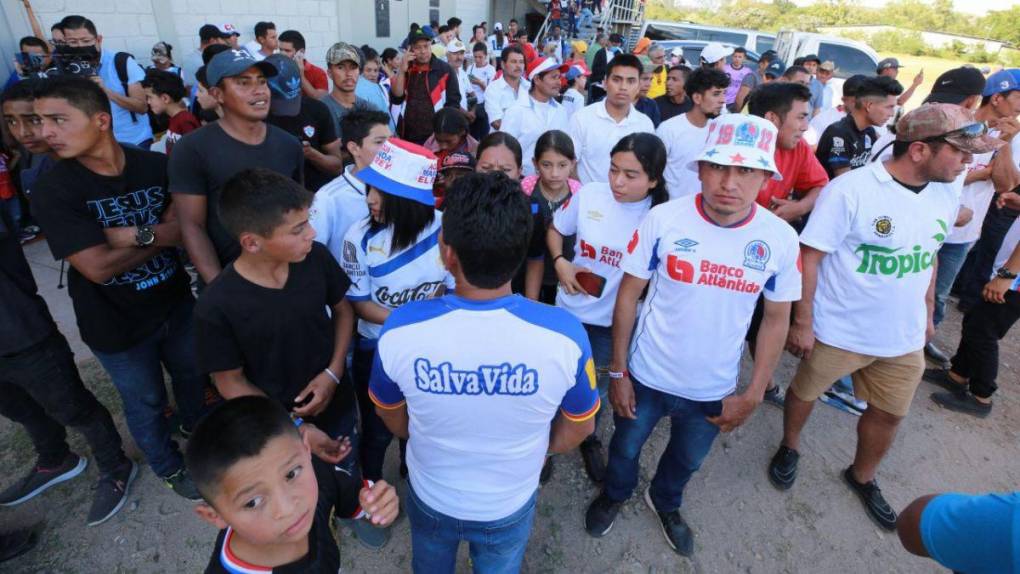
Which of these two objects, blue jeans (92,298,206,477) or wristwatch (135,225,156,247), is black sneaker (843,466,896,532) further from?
wristwatch (135,225,156,247)

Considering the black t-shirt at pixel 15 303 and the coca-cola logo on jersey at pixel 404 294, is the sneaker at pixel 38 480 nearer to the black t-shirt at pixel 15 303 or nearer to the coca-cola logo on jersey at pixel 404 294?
the black t-shirt at pixel 15 303

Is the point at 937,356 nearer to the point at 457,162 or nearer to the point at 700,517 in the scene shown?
the point at 700,517

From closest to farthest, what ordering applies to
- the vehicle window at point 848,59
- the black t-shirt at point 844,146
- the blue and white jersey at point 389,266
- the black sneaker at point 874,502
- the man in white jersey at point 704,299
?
the man in white jersey at point 704,299 < the blue and white jersey at point 389,266 < the black sneaker at point 874,502 < the black t-shirt at point 844,146 < the vehicle window at point 848,59

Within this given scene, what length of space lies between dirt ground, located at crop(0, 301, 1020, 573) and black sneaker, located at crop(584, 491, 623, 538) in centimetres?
5

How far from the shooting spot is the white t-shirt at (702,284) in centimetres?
200

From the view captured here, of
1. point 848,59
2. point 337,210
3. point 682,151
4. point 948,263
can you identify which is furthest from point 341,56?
point 848,59

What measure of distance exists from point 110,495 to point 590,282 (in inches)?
105

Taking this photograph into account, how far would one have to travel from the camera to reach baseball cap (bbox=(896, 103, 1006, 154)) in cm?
217

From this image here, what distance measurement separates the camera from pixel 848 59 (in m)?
11.1

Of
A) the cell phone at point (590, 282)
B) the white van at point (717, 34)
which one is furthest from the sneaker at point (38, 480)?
the white van at point (717, 34)

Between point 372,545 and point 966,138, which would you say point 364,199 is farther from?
point 966,138

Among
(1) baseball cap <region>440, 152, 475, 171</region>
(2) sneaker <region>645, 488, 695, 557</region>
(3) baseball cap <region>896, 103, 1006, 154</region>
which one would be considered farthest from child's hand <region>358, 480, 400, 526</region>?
(3) baseball cap <region>896, 103, 1006, 154</region>

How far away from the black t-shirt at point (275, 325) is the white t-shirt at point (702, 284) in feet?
4.29

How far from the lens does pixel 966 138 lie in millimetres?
2172
